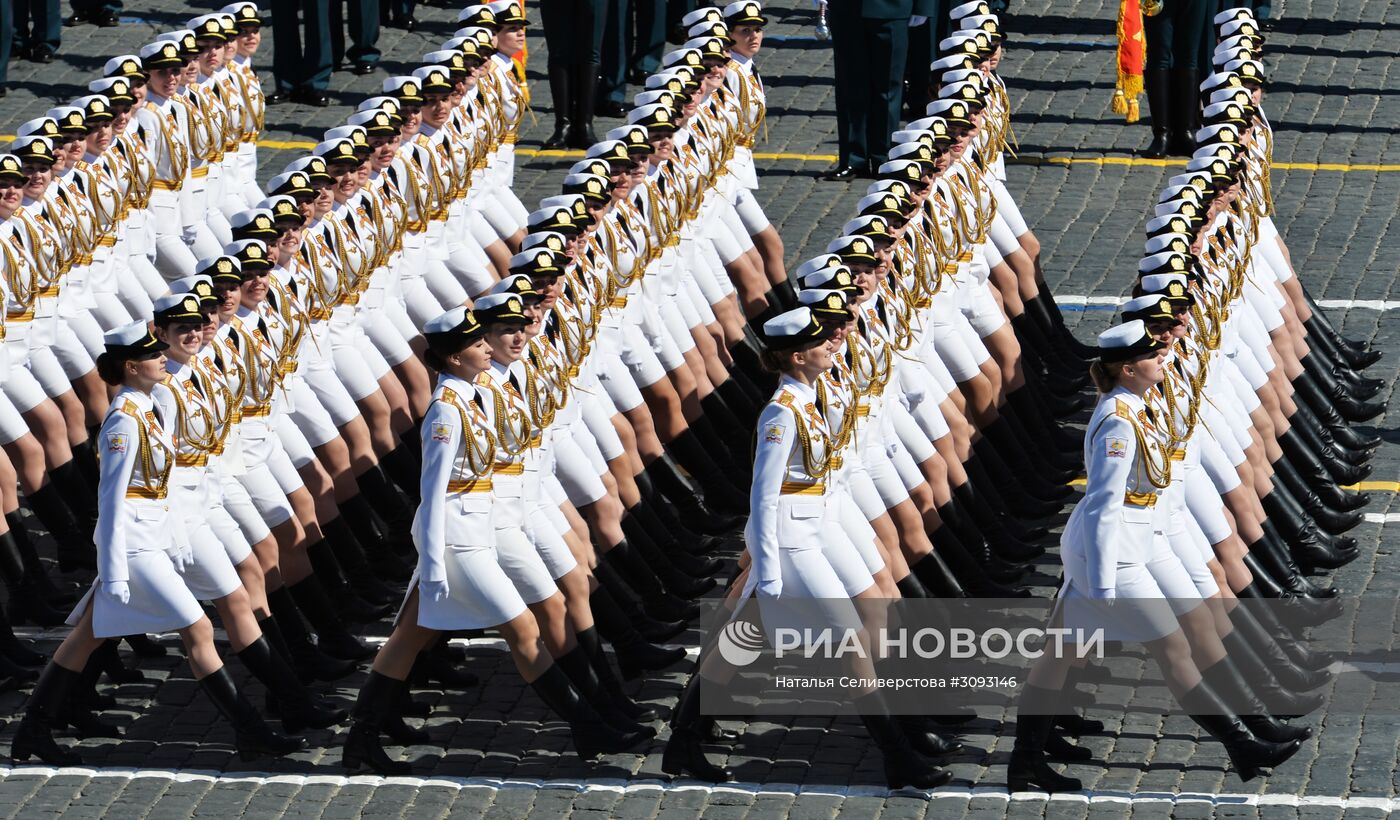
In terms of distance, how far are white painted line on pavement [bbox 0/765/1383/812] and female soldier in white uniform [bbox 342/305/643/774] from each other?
0.49ft

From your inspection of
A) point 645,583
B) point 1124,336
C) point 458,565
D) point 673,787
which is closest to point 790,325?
point 1124,336

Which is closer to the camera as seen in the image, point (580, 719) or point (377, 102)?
point (580, 719)

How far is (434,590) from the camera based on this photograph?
1070 cm

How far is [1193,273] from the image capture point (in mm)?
12164

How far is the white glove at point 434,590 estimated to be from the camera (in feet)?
35.0

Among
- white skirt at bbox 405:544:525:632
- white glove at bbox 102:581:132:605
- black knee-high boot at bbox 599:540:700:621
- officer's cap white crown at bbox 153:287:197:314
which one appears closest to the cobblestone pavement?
black knee-high boot at bbox 599:540:700:621

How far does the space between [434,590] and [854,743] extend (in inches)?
71.8

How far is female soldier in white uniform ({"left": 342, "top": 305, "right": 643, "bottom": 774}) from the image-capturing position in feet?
35.1

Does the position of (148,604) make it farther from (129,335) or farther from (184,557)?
(129,335)

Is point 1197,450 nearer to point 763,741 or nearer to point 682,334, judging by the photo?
point 763,741

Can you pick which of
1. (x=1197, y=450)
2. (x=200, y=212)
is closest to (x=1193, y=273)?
(x=1197, y=450)

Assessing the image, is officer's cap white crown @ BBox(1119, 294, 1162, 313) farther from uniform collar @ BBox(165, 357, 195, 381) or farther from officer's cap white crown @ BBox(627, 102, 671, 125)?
uniform collar @ BBox(165, 357, 195, 381)

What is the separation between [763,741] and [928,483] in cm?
156

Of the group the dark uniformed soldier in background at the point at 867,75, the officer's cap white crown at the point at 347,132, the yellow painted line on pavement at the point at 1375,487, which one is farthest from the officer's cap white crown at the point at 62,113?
the yellow painted line on pavement at the point at 1375,487
